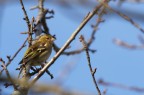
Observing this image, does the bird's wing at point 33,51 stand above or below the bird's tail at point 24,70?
above

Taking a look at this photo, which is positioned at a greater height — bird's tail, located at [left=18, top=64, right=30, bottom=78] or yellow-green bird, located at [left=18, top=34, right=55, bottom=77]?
yellow-green bird, located at [left=18, top=34, right=55, bottom=77]

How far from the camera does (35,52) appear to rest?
3.12 meters

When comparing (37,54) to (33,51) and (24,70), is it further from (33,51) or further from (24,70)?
(24,70)

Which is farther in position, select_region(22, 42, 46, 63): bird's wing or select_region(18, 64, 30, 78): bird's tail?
select_region(22, 42, 46, 63): bird's wing

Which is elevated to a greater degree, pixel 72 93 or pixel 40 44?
pixel 40 44

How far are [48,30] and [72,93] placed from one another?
326 centimetres

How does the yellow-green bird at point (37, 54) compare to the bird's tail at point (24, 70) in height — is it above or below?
above

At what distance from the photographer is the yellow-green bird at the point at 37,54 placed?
299cm

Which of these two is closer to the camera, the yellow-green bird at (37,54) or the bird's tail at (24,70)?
the bird's tail at (24,70)

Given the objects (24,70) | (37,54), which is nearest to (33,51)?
(37,54)

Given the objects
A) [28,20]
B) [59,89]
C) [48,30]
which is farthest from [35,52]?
[59,89]

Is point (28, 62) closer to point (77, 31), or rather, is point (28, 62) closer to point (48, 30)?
point (77, 31)

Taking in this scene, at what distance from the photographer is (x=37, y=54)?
3156mm

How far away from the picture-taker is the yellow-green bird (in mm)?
2988
